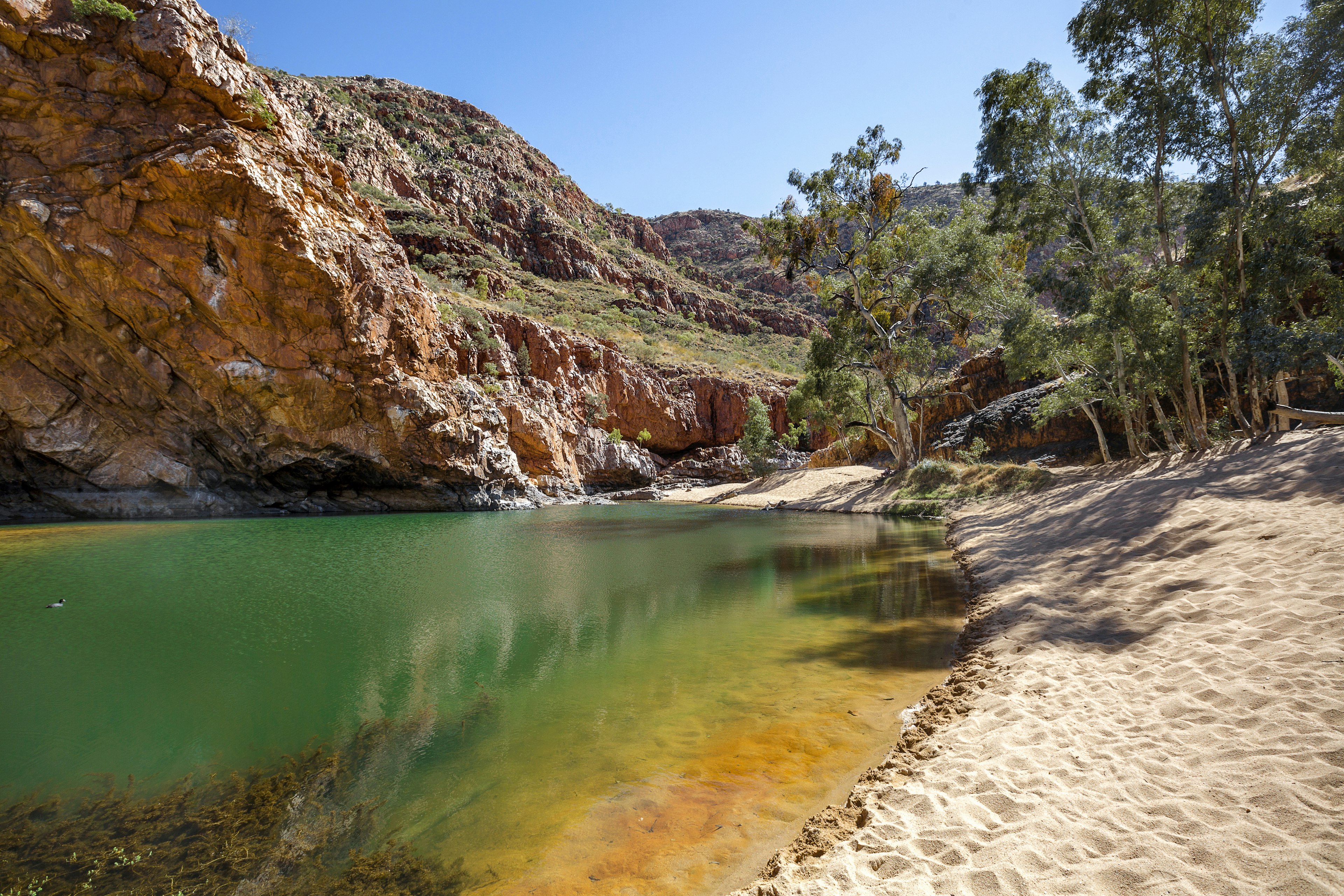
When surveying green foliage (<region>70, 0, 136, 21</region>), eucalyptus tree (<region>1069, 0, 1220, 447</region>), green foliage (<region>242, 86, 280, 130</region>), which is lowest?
eucalyptus tree (<region>1069, 0, 1220, 447</region>)

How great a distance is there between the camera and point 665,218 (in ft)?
462

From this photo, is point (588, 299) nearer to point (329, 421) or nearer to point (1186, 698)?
point (329, 421)

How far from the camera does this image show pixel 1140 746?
131 inches

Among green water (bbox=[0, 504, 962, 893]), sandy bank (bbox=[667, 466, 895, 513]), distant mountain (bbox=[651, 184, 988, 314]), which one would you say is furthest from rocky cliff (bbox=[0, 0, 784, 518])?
distant mountain (bbox=[651, 184, 988, 314])

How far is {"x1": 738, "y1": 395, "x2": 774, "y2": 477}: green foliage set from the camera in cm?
4584

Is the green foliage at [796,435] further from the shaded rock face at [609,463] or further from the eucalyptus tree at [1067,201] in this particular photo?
the eucalyptus tree at [1067,201]

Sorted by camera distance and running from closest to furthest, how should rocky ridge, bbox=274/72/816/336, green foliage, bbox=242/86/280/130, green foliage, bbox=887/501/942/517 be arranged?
green foliage, bbox=887/501/942/517, green foliage, bbox=242/86/280/130, rocky ridge, bbox=274/72/816/336

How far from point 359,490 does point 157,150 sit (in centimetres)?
1952

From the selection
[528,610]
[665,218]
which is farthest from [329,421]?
[665,218]

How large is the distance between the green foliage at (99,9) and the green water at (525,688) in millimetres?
24527

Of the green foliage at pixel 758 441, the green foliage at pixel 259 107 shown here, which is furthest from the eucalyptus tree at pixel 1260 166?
the green foliage at pixel 259 107

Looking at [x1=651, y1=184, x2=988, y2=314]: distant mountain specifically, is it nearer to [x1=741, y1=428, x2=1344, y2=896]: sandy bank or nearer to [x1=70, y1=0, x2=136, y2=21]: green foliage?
[x1=70, y1=0, x2=136, y2=21]: green foliage

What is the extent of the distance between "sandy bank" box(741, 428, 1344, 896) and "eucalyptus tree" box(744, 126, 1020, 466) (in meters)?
18.9

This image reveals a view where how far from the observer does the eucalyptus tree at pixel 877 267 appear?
23.9 meters
